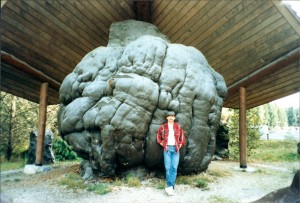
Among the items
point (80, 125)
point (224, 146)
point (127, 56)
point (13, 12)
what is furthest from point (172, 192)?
point (224, 146)

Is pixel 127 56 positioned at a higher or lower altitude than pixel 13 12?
lower

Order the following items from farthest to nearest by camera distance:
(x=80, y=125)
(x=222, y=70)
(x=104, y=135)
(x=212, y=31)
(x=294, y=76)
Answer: (x=222, y=70) → (x=294, y=76) → (x=212, y=31) → (x=80, y=125) → (x=104, y=135)

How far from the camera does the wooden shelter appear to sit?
20.7ft

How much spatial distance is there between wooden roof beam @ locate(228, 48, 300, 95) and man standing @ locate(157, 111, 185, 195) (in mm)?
3637

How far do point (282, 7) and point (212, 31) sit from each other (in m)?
1.93

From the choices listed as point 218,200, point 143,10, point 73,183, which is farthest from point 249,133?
point 73,183

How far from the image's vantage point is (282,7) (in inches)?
227

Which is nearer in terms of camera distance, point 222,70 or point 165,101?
point 165,101

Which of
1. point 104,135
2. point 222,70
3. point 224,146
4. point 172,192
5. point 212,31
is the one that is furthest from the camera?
point 224,146

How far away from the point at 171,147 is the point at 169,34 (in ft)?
14.4

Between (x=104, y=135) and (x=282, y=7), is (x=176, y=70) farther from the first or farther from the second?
(x=282, y=7)

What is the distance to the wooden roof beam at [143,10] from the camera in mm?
7617

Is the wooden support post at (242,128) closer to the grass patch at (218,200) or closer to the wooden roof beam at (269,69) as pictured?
the wooden roof beam at (269,69)

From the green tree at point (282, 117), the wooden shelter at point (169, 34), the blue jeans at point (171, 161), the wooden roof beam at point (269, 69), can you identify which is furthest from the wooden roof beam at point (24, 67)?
the green tree at point (282, 117)
